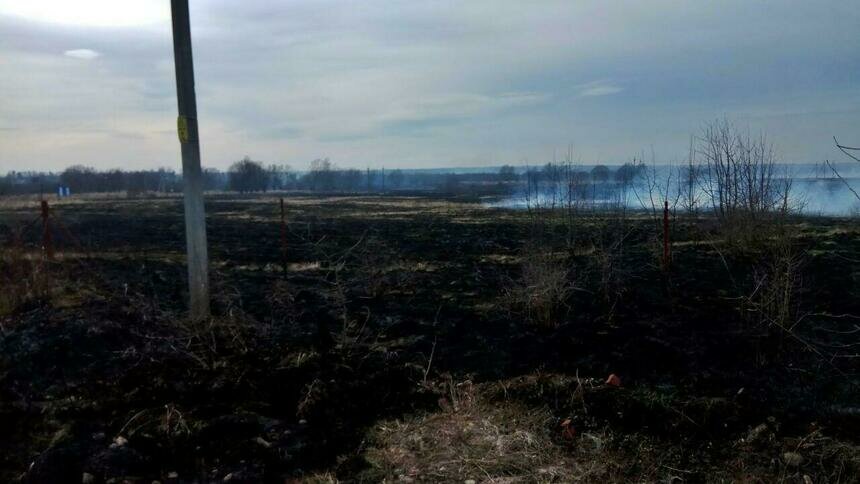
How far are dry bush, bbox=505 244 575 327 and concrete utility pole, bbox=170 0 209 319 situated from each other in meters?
3.64

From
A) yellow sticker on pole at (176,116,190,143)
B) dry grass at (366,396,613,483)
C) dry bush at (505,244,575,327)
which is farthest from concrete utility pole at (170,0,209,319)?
dry bush at (505,244,575,327)

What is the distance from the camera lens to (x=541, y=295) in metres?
7.15

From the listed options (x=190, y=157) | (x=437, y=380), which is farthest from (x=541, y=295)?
(x=190, y=157)

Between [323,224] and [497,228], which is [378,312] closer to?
[497,228]

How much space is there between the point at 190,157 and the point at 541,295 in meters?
4.24

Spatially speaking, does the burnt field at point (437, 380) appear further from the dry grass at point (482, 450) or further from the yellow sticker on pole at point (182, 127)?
the yellow sticker on pole at point (182, 127)

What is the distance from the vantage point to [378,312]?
7.89 metres

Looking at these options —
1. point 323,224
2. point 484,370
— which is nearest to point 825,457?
point 484,370

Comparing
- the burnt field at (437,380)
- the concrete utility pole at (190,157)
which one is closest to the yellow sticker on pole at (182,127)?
the concrete utility pole at (190,157)

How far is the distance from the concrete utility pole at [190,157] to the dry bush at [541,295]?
3.64 meters

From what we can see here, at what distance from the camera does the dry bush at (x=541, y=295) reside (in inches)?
279

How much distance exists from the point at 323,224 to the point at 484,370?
18.5 m

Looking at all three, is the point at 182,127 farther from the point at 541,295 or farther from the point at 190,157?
the point at 541,295

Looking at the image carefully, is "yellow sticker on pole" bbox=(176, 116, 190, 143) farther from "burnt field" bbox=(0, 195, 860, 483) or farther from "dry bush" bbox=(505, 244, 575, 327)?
"dry bush" bbox=(505, 244, 575, 327)
